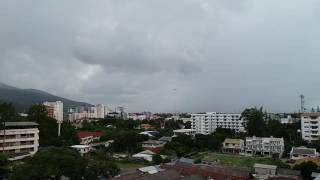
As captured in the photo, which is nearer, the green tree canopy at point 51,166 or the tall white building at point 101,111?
the green tree canopy at point 51,166

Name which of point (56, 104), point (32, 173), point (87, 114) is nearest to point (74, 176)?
point (32, 173)

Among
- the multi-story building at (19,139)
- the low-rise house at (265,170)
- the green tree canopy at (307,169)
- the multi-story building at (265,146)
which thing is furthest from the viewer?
the multi-story building at (265,146)

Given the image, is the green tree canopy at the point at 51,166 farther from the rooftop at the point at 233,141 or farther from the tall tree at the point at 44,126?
the rooftop at the point at 233,141

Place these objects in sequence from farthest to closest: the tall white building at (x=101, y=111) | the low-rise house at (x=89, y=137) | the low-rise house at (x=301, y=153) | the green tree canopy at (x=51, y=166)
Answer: the tall white building at (x=101, y=111), the low-rise house at (x=89, y=137), the low-rise house at (x=301, y=153), the green tree canopy at (x=51, y=166)

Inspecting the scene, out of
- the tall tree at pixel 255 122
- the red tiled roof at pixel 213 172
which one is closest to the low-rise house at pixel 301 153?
the tall tree at pixel 255 122

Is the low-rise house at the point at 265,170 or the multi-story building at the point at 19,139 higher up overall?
the multi-story building at the point at 19,139

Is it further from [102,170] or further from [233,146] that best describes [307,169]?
[233,146]

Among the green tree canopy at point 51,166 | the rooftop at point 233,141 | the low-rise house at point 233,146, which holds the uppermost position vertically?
the green tree canopy at point 51,166
